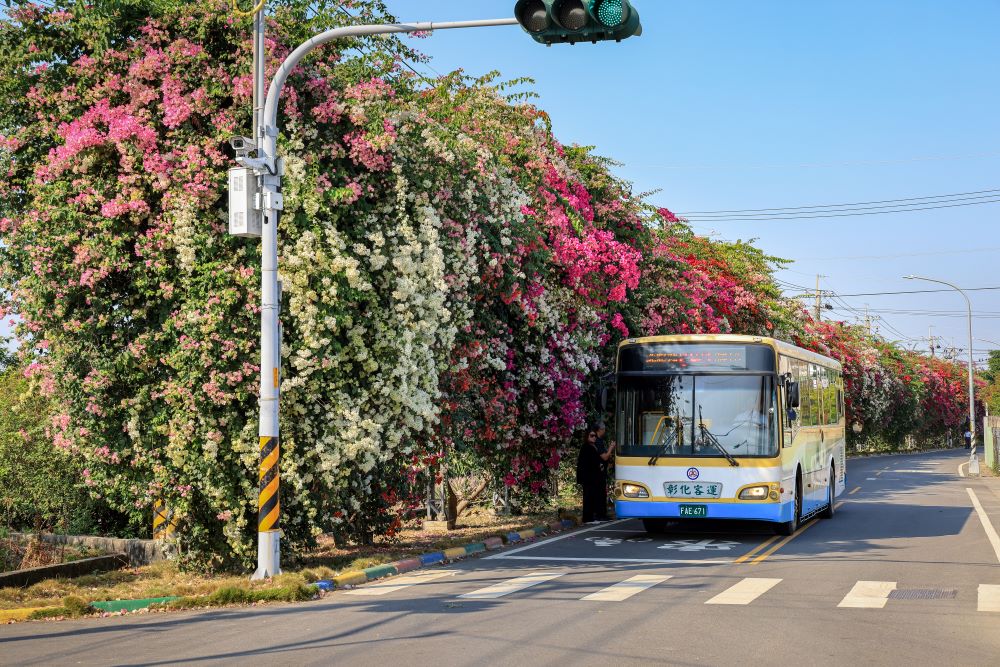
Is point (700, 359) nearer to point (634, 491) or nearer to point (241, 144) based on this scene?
point (634, 491)

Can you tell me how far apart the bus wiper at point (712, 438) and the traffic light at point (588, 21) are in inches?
382

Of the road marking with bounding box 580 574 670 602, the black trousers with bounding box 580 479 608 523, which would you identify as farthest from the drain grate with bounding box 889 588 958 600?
the black trousers with bounding box 580 479 608 523

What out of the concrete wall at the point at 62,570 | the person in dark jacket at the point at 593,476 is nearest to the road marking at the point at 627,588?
Answer: the concrete wall at the point at 62,570

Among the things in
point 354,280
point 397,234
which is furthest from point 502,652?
point 397,234

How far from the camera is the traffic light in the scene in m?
8.11

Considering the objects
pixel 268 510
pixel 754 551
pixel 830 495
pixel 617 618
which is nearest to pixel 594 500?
pixel 754 551

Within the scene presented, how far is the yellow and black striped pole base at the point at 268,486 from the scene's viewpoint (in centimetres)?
1247

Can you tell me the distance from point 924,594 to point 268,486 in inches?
289

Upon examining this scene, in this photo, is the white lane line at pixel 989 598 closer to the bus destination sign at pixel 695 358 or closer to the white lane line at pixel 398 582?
the bus destination sign at pixel 695 358

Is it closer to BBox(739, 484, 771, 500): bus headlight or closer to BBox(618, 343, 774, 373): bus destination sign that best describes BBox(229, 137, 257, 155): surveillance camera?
BBox(618, 343, 774, 373): bus destination sign

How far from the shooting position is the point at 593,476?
66.9ft

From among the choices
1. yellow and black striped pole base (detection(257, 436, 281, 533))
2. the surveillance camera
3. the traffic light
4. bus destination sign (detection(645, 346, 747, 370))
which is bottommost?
yellow and black striped pole base (detection(257, 436, 281, 533))

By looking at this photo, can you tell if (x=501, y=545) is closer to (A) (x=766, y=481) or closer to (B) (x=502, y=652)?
(A) (x=766, y=481)

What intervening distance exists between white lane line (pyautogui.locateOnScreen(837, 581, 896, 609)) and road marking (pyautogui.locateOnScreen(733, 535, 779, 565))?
2.38 m
